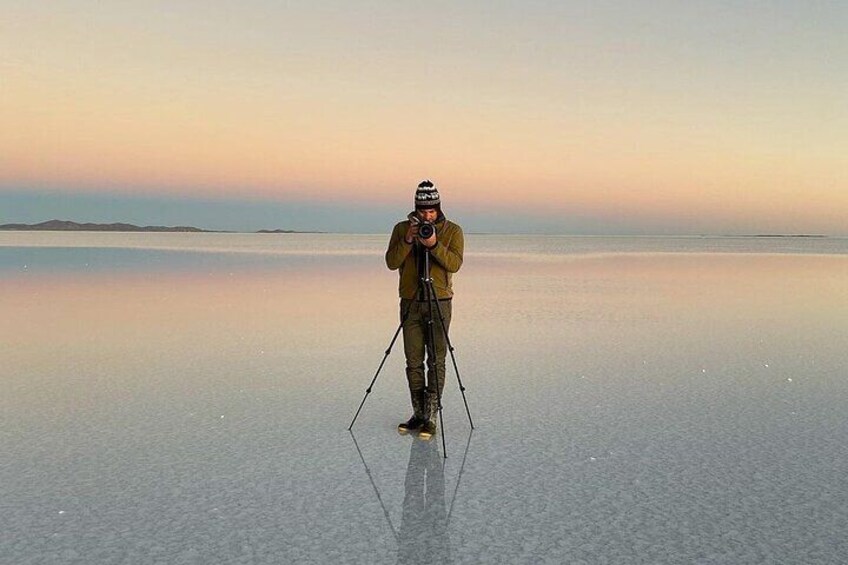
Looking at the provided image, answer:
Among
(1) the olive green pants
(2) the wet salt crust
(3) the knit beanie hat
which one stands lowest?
(2) the wet salt crust

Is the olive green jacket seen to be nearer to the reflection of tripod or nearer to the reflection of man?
the reflection of tripod

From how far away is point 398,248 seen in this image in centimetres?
626

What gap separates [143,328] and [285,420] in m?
6.32

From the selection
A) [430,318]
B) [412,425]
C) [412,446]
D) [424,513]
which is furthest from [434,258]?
[424,513]

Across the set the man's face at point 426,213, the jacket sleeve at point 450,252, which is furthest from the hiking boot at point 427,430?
the man's face at point 426,213

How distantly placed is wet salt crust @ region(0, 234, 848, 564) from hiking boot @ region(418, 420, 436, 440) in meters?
0.14

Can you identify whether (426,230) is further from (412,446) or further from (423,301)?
(412,446)

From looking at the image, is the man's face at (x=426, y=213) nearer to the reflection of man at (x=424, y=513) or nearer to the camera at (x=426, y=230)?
the camera at (x=426, y=230)

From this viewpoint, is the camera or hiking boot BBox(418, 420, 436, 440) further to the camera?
hiking boot BBox(418, 420, 436, 440)

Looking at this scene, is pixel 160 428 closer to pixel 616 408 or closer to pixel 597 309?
pixel 616 408

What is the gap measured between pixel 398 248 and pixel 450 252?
0.43 m

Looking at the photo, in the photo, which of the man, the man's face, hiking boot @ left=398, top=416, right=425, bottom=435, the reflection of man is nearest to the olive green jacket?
the man

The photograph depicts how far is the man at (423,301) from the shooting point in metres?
6.27

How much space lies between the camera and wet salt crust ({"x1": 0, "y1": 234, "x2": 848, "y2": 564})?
4.09m
